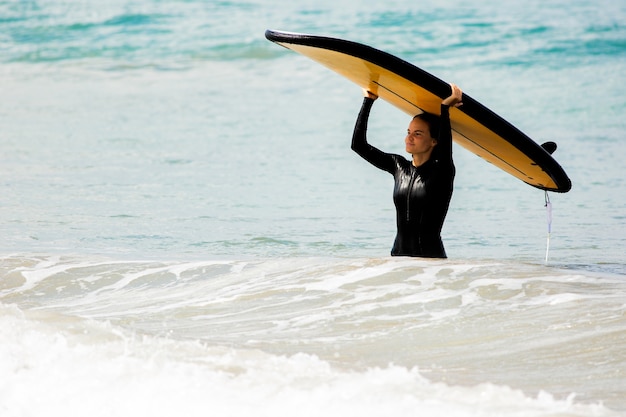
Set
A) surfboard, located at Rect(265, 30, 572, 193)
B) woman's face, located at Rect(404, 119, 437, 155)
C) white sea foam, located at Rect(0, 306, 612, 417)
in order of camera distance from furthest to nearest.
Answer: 1. woman's face, located at Rect(404, 119, 437, 155)
2. surfboard, located at Rect(265, 30, 572, 193)
3. white sea foam, located at Rect(0, 306, 612, 417)

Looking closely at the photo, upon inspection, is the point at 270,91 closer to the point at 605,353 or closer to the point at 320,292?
the point at 320,292

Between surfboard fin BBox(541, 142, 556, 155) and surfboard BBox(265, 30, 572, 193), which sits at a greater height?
surfboard BBox(265, 30, 572, 193)

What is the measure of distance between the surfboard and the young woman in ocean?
0.16m

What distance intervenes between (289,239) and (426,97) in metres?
3.21

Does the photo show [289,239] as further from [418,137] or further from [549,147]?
[549,147]

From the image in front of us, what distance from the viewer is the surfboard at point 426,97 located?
5551 millimetres

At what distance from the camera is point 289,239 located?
349 inches

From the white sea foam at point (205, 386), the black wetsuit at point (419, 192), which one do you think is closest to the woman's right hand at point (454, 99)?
the black wetsuit at point (419, 192)

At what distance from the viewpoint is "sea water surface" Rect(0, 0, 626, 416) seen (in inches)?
166

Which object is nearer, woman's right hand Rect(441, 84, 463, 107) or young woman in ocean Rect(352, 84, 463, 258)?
woman's right hand Rect(441, 84, 463, 107)

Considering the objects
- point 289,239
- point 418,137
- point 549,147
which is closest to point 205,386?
point 418,137

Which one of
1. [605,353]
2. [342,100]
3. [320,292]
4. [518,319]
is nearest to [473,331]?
[518,319]

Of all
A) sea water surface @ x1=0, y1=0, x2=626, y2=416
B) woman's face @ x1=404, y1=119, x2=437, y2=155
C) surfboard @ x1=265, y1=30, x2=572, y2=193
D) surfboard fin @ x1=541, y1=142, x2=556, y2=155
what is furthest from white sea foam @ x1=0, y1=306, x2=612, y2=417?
surfboard fin @ x1=541, y1=142, x2=556, y2=155

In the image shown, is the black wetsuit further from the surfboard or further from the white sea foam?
the white sea foam
